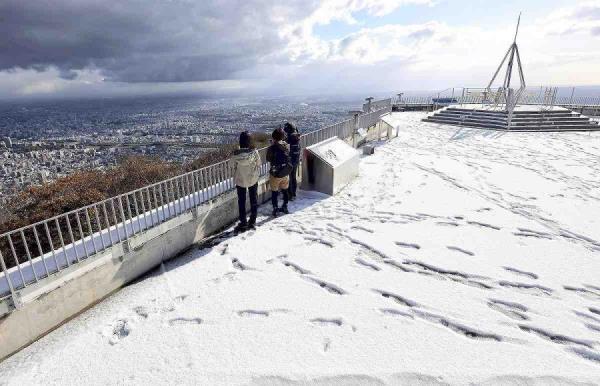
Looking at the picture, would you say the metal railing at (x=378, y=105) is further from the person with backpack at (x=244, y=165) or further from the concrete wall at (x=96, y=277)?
the concrete wall at (x=96, y=277)

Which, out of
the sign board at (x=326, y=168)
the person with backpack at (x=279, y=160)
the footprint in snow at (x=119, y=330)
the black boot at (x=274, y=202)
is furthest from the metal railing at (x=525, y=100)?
the footprint in snow at (x=119, y=330)

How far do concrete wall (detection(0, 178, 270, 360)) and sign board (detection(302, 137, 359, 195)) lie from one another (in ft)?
11.0

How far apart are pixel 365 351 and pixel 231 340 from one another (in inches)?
64.3

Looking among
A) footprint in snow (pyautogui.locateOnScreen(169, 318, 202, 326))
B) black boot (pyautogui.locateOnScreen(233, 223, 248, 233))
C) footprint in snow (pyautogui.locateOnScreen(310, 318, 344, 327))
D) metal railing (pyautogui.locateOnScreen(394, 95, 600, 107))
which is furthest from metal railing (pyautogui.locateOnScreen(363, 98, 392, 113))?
footprint in snow (pyautogui.locateOnScreen(169, 318, 202, 326))

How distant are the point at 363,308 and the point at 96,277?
13.3 feet

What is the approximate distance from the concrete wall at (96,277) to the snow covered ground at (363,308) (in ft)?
0.65

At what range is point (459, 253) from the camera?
223 inches

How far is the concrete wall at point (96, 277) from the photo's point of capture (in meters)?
3.89

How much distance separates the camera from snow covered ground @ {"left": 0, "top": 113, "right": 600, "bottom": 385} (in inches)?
132

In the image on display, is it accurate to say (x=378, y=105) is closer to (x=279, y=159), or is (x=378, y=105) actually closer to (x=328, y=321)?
(x=279, y=159)

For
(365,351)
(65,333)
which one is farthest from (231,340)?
(65,333)

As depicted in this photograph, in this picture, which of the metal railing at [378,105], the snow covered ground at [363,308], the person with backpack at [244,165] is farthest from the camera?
the metal railing at [378,105]

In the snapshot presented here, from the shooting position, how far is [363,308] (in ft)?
13.9

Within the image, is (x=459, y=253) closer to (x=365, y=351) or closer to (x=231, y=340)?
(x=365, y=351)
